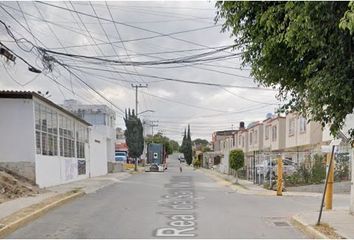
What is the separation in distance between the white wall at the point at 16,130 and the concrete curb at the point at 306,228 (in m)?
14.6

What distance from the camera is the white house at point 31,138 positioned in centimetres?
2436

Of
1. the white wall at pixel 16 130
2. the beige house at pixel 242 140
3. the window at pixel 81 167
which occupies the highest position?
the white wall at pixel 16 130

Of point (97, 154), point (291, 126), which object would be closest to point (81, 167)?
point (97, 154)

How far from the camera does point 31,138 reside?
80.7 feet

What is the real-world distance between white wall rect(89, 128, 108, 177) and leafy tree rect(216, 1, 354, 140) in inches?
1329

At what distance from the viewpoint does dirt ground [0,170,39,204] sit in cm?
1891

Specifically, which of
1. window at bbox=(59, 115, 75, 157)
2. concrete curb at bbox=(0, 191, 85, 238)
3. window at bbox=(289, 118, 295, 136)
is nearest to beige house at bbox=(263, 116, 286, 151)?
window at bbox=(289, 118, 295, 136)

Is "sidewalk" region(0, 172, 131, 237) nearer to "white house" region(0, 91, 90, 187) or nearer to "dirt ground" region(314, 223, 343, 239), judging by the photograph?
"white house" region(0, 91, 90, 187)

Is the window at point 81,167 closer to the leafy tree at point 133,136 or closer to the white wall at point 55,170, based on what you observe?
the white wall at point 55,170

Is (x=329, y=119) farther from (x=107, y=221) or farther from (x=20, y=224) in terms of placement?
(x=20, y=224)

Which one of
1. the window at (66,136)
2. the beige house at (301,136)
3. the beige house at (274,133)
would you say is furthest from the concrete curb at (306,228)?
the beige house at (274,133)

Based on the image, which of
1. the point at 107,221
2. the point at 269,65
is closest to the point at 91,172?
the point at 107,221

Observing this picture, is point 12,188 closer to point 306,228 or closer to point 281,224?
point 281,224

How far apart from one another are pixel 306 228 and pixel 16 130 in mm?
16446
